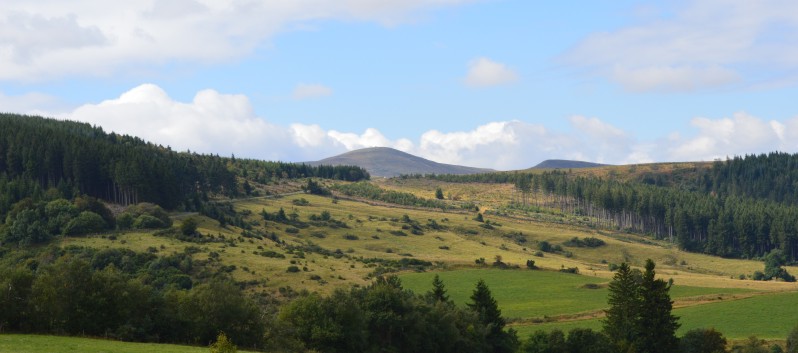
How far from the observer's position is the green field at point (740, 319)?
3546 inches

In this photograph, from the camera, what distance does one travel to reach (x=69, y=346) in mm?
49281

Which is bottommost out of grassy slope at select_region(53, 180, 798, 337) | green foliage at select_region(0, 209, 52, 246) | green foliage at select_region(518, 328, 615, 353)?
green foliage at select_region(518, 328, 615, 353)

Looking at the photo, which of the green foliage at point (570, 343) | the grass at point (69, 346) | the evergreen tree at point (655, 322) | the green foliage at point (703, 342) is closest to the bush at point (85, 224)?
the grass at point (69, 346)

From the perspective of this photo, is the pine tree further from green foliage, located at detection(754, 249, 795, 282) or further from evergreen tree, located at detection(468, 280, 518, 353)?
green foliage, located at detection(754, 249, 795, 282)

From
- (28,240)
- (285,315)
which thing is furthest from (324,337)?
(28,240)

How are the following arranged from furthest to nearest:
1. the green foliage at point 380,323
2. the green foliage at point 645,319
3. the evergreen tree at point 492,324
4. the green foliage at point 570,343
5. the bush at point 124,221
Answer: the bush at point 124,221
the evergreen tree at point 492,324
the green foliage at point 645,319
the green foliage at point 570,343
the green foliage at point 380,323

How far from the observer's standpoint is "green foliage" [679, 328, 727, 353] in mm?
78625

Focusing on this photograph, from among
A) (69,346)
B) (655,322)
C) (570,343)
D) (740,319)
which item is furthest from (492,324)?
(69,346)

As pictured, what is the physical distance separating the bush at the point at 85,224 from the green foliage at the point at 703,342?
301 feet

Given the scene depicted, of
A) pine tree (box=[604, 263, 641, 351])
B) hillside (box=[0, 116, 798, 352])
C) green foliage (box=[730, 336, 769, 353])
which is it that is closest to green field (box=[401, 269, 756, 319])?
hillside (box=[0, 116, 798, 352])

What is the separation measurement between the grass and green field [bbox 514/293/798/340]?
164ft

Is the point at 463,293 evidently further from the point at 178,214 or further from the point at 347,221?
the point at 347,221

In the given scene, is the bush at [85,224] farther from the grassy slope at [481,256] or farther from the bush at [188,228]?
the bush at [188,228]

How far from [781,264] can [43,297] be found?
534 ft
